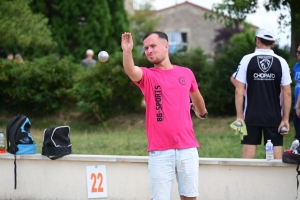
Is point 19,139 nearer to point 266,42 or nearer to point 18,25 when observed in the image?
point 266,42

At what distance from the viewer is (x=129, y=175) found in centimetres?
751

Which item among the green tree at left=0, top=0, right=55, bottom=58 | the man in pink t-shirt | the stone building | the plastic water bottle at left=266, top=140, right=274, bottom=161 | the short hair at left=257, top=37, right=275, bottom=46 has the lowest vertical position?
the plastic water bottle at left=266, top=140, right=274, bottom=161

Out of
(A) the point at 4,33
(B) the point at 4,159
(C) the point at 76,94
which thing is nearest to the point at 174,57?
(C) the point at 76,94

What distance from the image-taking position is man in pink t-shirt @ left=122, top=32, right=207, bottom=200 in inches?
213

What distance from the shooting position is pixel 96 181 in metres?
7.57

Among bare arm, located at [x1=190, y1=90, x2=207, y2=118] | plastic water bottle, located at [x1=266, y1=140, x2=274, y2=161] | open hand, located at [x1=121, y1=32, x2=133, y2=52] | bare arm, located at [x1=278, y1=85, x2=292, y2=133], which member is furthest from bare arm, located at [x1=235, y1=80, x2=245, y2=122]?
open hand, located at [x1=121, y1=32, x2=133, y2=52]

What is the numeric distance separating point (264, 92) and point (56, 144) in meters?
2.56

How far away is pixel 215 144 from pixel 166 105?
6385 millimetres

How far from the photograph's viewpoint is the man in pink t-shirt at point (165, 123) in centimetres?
540

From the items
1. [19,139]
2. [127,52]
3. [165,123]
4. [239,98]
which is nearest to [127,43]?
A: [127,52]

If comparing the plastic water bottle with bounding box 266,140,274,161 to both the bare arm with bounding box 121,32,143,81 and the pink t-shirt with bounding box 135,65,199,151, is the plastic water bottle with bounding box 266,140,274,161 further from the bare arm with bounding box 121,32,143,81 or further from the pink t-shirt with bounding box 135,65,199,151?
the bare arm with bounding box 121,32,143,81

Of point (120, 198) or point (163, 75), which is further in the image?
point (120, 198)

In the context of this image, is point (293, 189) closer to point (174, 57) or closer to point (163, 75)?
point (163, 75)

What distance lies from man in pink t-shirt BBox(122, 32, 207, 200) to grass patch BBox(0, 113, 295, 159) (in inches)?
181
